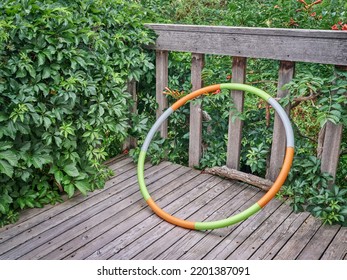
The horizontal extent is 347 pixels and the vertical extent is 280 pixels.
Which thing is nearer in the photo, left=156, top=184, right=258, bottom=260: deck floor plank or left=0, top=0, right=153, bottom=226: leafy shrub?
left=156, top=184, right=258, bottom=260: deck floor plank

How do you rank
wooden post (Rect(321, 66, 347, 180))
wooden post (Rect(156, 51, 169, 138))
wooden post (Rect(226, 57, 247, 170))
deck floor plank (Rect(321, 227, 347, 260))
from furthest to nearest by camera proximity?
1. wooden post (Rect(156, 51, 169, 138))
2. wooden post (Rect(226, 57, 247, 170))
3. wooden post (Rect(321, 66, 347, 180))
4. deck floor plank (Rect(321, 227, 347, 260))

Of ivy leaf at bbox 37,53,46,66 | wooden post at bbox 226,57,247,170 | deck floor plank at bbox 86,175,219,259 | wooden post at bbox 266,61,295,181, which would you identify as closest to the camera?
deck floor plank at bbox 86,175,219,259

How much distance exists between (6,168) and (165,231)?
104 cm

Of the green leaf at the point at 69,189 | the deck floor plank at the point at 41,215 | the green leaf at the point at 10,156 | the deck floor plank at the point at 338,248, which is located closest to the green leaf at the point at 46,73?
the green leaf at the point at 10,156

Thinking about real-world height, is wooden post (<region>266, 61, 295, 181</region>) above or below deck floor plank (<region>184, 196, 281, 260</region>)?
above

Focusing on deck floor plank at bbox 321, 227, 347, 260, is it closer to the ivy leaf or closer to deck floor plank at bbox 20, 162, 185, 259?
deck floor plank at bbox 20, 162, 185, 259

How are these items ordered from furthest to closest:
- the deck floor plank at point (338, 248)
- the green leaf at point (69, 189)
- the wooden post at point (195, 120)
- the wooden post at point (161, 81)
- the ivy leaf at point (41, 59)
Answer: the wooden post at point (161, 81), the wooden post at point (195, 120), the green leaf at point (69, 189), the ivy leaf at point (41, 59), the deck floor plank at point (338, 248)

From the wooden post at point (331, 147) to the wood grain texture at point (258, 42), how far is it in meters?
0.43

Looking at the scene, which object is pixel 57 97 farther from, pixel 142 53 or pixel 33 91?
pixel 142 53

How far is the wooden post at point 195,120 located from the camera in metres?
3.04

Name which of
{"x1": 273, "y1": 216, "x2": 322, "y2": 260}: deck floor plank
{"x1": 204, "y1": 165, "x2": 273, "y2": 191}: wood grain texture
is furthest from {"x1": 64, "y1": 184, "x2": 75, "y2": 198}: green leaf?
{"x1": 273, "y1": 216, "x2": 322, "y2": 260}: deck floor plank

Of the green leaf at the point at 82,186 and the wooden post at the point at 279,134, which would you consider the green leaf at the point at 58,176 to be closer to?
the green leaf at the point at 82,186

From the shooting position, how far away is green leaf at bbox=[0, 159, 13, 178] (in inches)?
89.4

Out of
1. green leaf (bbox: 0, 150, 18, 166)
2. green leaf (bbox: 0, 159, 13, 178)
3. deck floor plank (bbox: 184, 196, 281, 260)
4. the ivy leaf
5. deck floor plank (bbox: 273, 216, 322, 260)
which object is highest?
the ivy leaf
